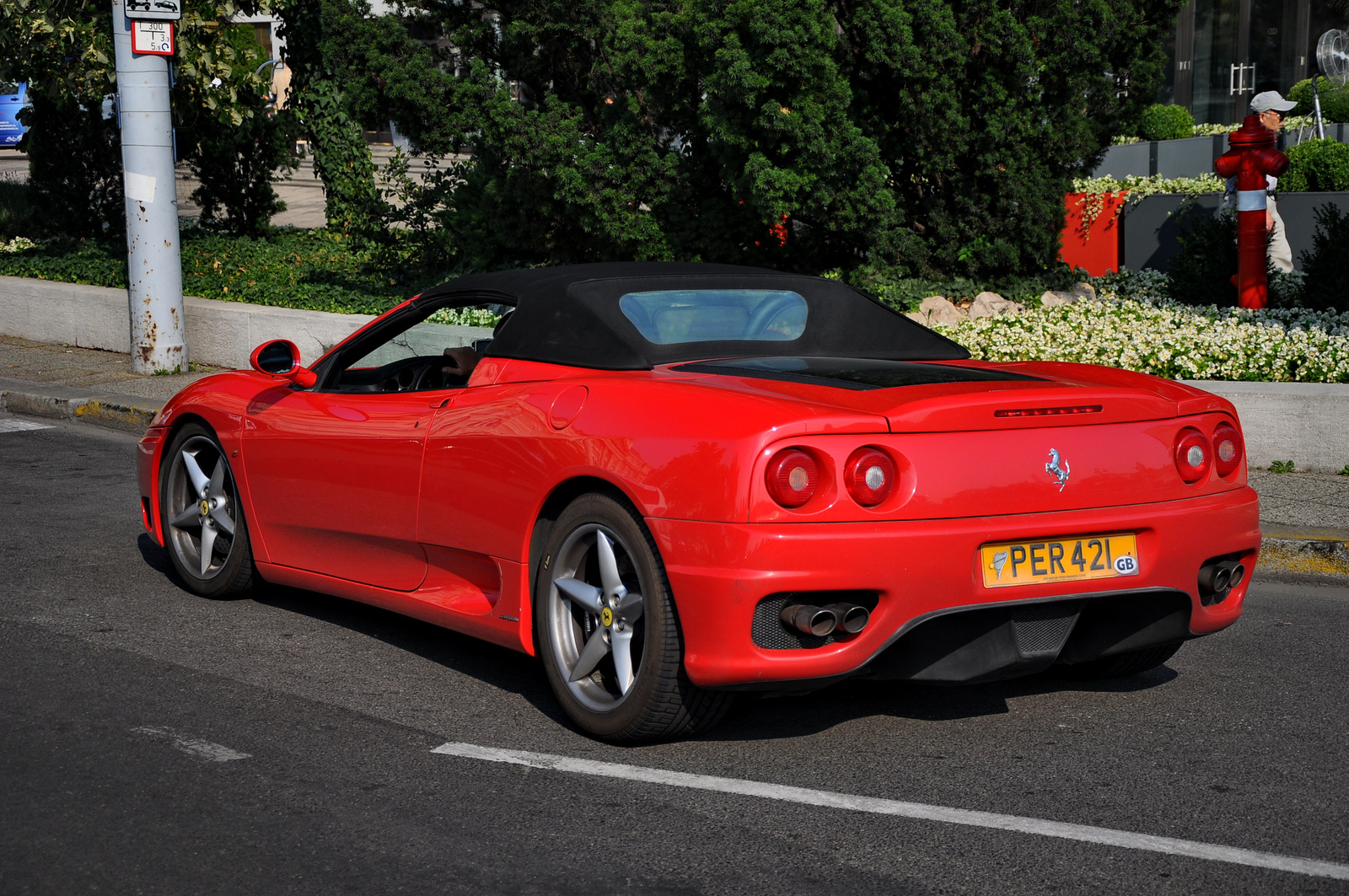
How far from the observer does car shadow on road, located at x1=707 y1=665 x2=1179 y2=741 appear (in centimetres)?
451

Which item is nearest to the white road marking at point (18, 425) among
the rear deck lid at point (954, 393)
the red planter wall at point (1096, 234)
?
the rear deck lid at point (954, 393)

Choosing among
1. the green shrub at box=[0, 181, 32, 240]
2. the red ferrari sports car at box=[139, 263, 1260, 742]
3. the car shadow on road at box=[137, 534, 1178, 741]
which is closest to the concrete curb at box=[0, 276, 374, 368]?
the green shrub at box=[0, 181, 32, 240]

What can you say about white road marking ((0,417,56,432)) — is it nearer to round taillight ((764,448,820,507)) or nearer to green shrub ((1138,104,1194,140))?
round taillight ((764,448,820,507))

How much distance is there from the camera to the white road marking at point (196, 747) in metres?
4.20

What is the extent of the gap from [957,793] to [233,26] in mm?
14875

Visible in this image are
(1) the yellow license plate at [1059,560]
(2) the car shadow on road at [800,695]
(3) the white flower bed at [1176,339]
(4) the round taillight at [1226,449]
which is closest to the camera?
(1) the yellow license plate at [1059,560]

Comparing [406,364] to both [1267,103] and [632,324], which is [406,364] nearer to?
[632,324]

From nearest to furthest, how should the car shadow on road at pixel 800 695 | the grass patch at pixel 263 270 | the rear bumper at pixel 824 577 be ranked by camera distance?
1. the rear bumper at pixel 824 577
2. the car shadow on road at pixel 800 695
3. the grass patch at pixel 263 270

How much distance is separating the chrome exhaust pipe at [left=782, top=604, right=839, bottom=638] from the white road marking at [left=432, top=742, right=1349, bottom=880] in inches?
17.5

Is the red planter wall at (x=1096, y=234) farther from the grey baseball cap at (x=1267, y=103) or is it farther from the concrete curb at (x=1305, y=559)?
the concrete curb at (x=1305, y=559)

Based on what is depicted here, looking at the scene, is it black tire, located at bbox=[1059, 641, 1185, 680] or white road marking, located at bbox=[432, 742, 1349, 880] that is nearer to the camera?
white road marking, located at bbox=[432, 742, 1349, 880]

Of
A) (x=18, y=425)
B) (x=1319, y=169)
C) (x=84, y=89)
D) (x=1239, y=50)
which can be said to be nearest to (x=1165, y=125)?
(x=1239, y=50)

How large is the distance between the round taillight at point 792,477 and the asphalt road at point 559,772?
2.60 ft

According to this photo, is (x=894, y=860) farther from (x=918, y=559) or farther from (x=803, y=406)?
(x=803, y=406)
